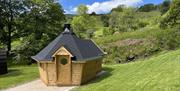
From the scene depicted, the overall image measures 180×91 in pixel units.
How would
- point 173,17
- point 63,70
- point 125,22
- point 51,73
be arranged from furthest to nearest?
point 125,22
point 173,17
point 51,73
point 63,70

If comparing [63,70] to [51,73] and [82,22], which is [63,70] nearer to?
[51,73]

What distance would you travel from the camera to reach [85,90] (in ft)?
79.8

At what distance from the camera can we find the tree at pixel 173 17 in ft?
177

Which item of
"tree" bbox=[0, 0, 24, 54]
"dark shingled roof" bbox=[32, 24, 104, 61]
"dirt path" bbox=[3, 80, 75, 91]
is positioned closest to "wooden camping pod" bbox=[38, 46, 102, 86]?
"dark shingled roof" bbox=[32, 24, 104, 61]

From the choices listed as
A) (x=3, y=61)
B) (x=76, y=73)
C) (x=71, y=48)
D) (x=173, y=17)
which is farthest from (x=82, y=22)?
(x=76, y=73)

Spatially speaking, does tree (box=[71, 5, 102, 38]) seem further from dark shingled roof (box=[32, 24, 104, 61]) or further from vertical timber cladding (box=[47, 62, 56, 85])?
vertical timber cladding (box=[47, 62, 56, 85])

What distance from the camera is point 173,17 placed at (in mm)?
56562

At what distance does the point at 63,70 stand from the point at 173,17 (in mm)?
32571

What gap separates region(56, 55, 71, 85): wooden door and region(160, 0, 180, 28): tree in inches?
1129

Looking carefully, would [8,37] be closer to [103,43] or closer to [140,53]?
[103,43]

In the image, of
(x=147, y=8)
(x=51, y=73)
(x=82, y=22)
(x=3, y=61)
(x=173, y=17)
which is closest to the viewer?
(x=51, y=73)

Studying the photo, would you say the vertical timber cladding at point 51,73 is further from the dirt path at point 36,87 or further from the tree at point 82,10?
the tree at point 82,10

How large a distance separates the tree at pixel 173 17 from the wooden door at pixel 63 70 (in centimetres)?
2867

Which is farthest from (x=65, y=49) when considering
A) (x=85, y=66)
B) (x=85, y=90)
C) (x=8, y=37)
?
(x=8, y=37)
